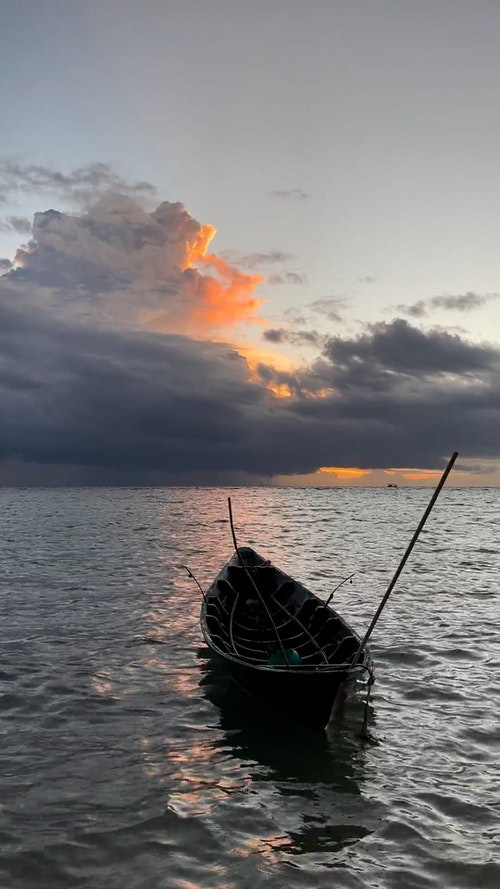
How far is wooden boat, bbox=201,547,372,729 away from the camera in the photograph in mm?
10086

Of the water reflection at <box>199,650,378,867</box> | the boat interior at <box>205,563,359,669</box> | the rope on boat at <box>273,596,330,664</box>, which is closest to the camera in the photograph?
the water reflection at <box>199,650,378,867</box>

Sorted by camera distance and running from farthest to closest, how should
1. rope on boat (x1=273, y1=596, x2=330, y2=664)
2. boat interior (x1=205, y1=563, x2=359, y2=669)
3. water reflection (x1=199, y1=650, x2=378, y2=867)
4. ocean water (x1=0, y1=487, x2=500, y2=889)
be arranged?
1. boat interior (x1=205, y1=563, x2=359, y2=669)
2. rope on boat (x1=273, y1=596, x2=330, y2=664)
3. water reflection (x1=199, y1=650, x2=378, y2=867)
4. ocean water (x1=0, y1=487, x2=500, y2=889)

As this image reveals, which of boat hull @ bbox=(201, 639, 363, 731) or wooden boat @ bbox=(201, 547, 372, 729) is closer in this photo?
boat hull @ bbox=(201, 639, 363, 731)

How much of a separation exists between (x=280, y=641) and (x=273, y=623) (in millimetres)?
377

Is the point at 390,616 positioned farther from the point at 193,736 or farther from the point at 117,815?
the point at 117,815

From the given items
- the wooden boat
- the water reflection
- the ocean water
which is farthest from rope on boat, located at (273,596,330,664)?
the water reflection

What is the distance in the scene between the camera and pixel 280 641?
12117mm

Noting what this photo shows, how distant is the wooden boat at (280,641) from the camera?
10.1 m

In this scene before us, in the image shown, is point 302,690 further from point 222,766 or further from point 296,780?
point 222,766

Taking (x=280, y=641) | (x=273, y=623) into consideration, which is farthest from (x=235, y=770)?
(x=273, y=623)

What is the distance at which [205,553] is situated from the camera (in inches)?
1510

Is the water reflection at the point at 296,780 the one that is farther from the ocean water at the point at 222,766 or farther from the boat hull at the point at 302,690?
the boat hull at the point at 302,690

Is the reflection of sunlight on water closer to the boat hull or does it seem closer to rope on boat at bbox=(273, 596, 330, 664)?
the boat hull

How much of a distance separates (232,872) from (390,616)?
47.4ft
